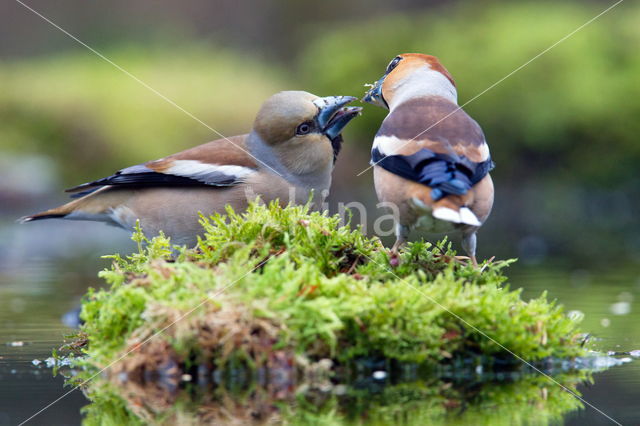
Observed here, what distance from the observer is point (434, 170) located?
246 inches

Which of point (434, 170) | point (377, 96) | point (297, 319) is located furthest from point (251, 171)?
point (297, 319)

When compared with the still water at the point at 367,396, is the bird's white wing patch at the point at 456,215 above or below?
above

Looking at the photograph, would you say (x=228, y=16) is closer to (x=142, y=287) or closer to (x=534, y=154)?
(x=534, y=154)

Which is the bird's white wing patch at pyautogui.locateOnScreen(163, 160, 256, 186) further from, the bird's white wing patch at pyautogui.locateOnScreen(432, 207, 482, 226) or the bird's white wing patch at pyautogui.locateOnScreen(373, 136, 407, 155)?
the bird's white wing patch at pyautogui.locateOnScreen(432, 207, 482, 226)

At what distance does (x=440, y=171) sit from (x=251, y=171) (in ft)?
7.95

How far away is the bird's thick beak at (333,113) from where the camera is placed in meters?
7.93

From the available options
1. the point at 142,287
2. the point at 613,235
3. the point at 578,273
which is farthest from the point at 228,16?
the point at 142,287

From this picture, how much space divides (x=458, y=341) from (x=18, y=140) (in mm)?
18619

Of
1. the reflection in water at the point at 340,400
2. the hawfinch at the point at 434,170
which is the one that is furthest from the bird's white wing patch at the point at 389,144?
the reflection in water at the point at 340,400

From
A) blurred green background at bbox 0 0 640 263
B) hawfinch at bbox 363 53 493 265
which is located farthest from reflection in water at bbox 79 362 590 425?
blurred green background at bbox 0 0 640 263

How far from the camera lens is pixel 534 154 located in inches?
875

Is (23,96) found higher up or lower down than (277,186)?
higher up

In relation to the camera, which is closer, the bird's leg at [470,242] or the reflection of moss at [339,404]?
the reflection of moss at [339,404]

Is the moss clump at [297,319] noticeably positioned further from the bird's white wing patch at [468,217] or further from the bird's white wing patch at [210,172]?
the bird's white wing patch at [210,172]
